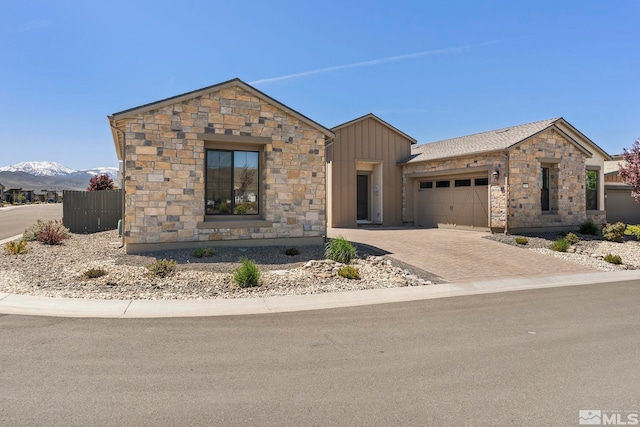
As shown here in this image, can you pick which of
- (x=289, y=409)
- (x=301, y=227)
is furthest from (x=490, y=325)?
(x=301, y=227)

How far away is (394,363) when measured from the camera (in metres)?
4.85

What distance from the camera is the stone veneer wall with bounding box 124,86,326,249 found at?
11602mm

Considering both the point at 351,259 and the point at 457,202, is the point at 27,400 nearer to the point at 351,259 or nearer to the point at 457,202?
the point at 351,259

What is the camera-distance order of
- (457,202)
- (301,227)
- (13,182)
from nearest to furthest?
(301,227)
(457,202)
(13,182)

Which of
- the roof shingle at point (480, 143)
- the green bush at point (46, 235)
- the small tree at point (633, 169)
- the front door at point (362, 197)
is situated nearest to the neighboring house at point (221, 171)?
the green bush at point (46, 235)

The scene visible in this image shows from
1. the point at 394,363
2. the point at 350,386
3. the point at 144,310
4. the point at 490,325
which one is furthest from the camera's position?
the point at 144,310

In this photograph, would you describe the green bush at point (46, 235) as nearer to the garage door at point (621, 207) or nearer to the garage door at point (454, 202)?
the garage door at point (454, 202)

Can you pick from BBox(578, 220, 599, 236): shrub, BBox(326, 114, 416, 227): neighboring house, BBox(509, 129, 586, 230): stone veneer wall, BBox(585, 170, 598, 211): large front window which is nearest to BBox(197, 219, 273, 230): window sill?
BBox(326, 114, 416, 227): neighboring house

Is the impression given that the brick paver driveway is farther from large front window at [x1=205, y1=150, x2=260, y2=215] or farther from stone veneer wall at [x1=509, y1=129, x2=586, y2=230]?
large front window at [x1=205, y1=150, x2=260, y2=215]

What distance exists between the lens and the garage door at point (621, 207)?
24.2 metres

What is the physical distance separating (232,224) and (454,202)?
11958mm

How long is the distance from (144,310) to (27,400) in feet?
10.7

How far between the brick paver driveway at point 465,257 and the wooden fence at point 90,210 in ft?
37.8

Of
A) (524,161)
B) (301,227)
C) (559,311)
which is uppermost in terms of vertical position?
(524,161)
